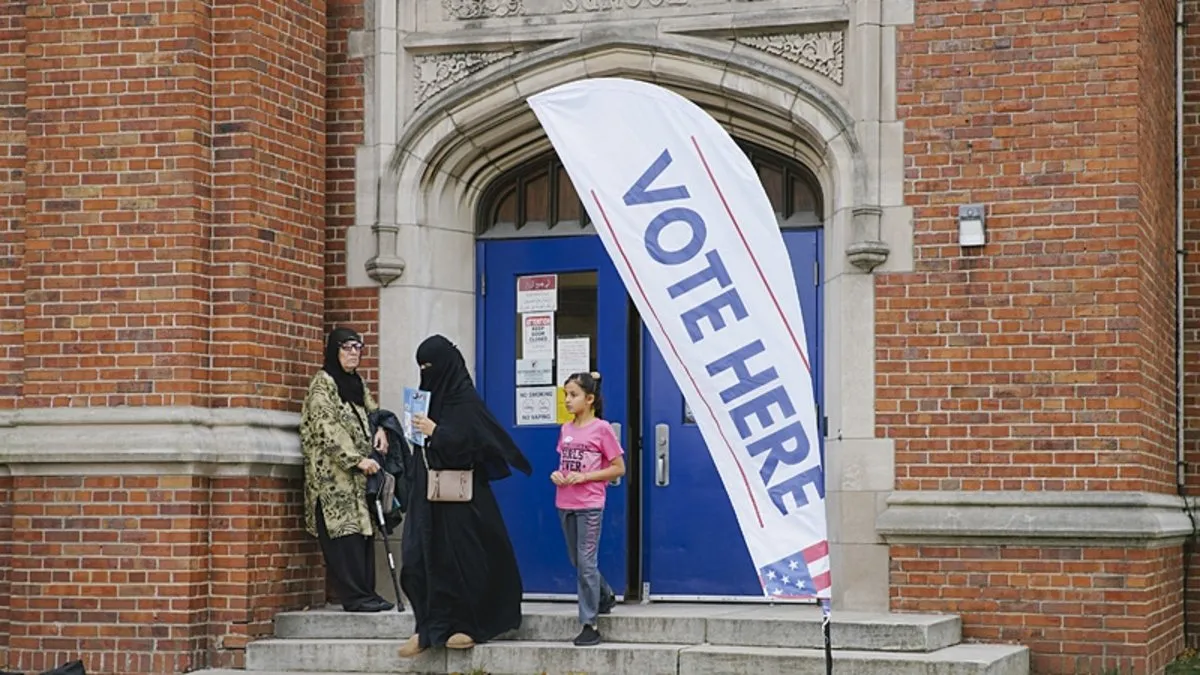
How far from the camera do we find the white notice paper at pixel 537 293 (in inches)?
494

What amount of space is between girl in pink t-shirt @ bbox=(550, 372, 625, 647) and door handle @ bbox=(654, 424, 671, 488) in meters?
1.33

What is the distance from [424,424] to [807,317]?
2.73 metres

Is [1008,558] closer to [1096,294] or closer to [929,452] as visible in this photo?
[929,452]

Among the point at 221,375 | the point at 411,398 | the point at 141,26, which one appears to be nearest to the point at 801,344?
the point at 411,398

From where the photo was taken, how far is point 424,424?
35.0 ft

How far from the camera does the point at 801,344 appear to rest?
7.46m

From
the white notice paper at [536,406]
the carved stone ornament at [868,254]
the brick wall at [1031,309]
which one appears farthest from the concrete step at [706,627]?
the carved stone ornament at [868,254]

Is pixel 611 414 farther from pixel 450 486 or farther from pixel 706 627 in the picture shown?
pixel 706 627

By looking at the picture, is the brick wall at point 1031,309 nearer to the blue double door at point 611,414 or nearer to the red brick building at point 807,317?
the red brick building at point 807,317

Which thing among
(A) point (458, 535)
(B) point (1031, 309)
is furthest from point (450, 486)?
(B) point (1031, 309)

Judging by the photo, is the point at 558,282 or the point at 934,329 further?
the point at 558,282

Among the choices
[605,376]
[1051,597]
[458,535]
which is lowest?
[1051,597]

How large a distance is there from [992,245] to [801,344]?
407 cm

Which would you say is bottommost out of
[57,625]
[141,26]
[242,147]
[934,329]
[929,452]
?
[57,625]
